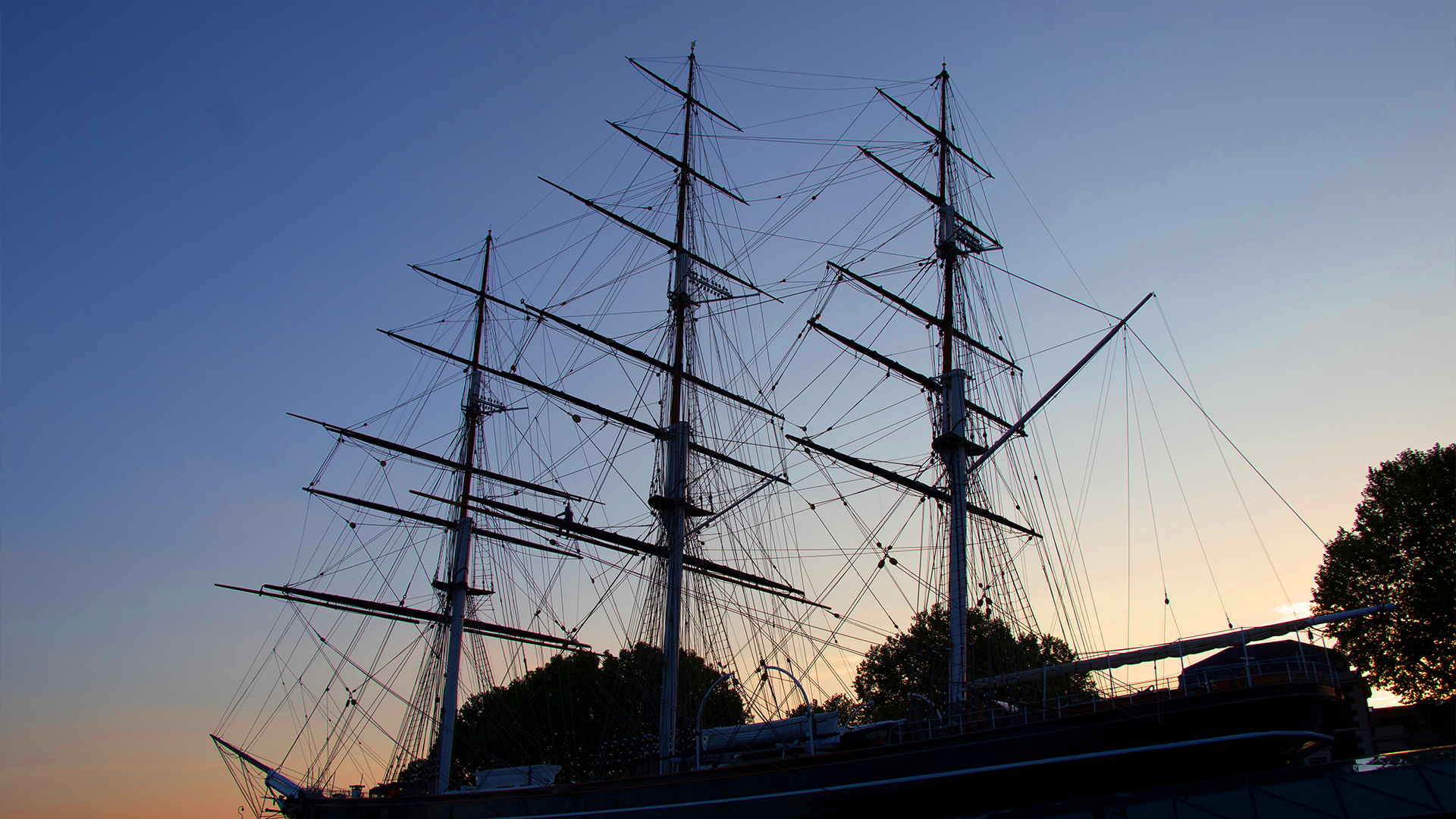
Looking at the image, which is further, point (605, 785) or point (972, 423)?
point (972, 423)

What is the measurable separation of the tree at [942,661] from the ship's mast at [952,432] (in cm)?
70

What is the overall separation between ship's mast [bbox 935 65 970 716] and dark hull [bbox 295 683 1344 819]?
3.44 m

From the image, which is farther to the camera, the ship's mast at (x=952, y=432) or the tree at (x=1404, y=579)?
the tree at (x=1404, y=579)

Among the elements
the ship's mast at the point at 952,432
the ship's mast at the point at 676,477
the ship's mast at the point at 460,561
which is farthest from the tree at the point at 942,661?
the ship's mast at the point at 460,561

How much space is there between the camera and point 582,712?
50.9m

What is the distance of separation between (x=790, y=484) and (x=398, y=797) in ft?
58.2

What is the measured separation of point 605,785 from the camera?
23500 mm

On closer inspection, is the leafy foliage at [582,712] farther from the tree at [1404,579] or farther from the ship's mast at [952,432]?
the tree at [1404,579]

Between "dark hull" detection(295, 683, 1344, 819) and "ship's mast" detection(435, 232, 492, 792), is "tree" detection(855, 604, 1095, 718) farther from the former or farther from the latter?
"ship's mast" detection(435, 232, 492, 792)

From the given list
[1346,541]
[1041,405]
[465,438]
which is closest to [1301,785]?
[1041,405]

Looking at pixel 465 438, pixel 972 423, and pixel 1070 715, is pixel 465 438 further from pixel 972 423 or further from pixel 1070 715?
pixel 1070 715

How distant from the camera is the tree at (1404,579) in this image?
31922mm

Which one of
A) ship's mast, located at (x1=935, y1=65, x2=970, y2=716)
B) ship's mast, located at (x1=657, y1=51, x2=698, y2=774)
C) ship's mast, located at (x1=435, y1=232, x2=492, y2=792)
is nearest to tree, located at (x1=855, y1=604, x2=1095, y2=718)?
ship's mast, located at (x1=935, y1=65, x2=970, y2=716)

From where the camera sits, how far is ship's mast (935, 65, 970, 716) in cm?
2356
